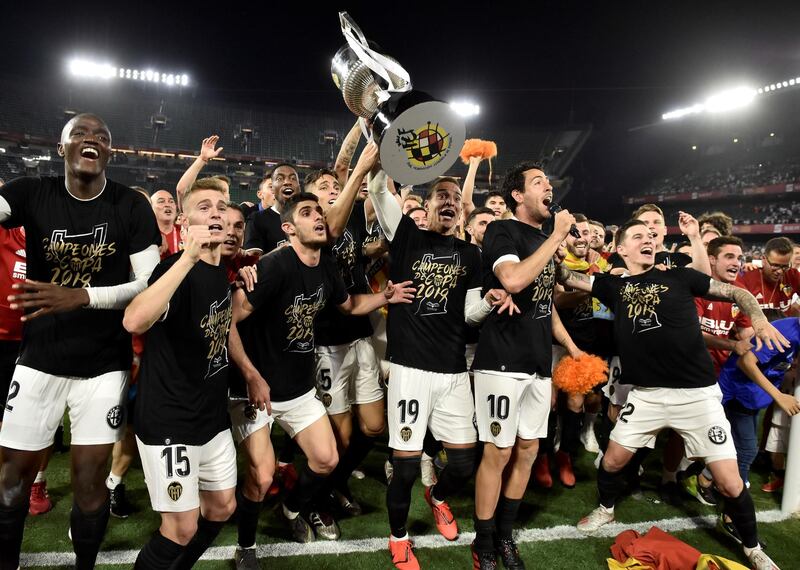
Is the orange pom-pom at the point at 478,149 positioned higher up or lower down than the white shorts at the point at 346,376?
higher up

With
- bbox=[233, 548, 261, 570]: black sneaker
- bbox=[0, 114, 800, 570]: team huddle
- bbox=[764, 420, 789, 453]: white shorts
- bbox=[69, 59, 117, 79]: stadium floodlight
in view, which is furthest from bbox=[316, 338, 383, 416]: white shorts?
bbox=[69, 59, 117, 79]: stadium floodlight

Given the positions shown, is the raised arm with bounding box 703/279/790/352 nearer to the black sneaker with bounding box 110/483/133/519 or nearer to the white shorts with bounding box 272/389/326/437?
the white shorts with bounding box 272/389/326/437

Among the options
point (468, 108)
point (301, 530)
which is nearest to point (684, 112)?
point (468, 108)

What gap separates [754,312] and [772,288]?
251 cm

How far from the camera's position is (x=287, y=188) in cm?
439

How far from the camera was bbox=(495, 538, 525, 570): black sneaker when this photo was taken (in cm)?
306

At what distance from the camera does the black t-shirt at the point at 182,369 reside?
2.28 meters

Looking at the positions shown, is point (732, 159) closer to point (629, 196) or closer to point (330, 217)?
point (629, 196)

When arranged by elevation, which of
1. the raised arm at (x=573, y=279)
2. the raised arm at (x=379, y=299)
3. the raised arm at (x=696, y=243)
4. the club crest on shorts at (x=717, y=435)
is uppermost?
the raised arm at (x=696, y=243)

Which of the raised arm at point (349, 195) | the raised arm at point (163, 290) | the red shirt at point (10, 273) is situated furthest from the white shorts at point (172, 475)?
the red shirt at point (10, 273)

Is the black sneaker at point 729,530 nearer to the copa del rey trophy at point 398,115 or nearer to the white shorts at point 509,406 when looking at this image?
the white shorts at point 509,406

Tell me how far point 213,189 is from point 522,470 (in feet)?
8.45

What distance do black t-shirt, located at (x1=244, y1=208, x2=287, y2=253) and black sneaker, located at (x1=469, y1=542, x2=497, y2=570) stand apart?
9.37 ft

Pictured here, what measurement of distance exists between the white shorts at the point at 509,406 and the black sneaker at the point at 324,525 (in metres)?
1.22
